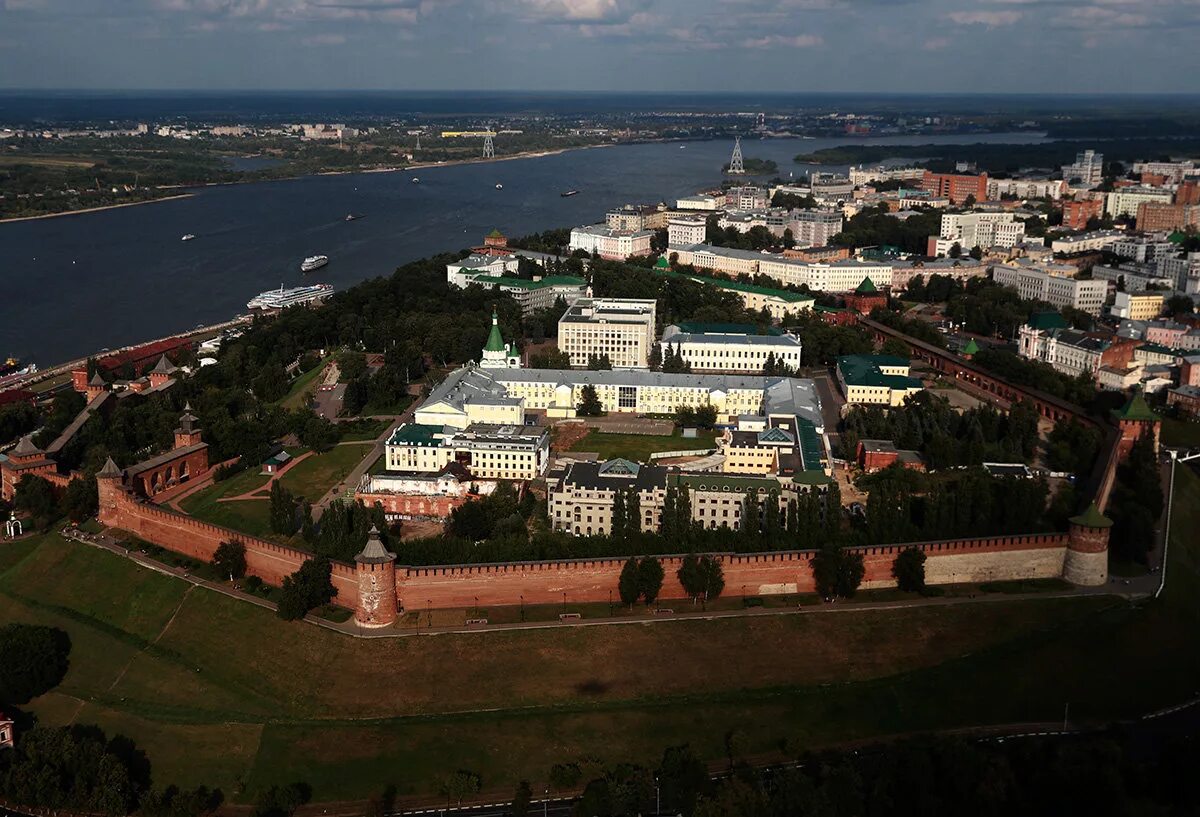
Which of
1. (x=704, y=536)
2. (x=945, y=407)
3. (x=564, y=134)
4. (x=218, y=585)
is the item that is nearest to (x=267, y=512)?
(x=218, y=585)

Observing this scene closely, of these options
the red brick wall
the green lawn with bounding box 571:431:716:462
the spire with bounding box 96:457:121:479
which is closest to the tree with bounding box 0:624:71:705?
the red brick wall

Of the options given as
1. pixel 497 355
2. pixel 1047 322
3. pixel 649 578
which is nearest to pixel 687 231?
pixel 1047 322

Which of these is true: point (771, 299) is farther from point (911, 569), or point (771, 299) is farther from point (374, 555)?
point (374, 555)

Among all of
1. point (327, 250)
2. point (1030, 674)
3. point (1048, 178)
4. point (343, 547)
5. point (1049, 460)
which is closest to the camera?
point (1030, 674)

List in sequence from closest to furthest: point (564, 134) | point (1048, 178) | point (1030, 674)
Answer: point (1030, 674)
point (1048, 178)
point (564, 134)

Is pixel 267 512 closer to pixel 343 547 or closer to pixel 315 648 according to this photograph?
pixel 343 547
